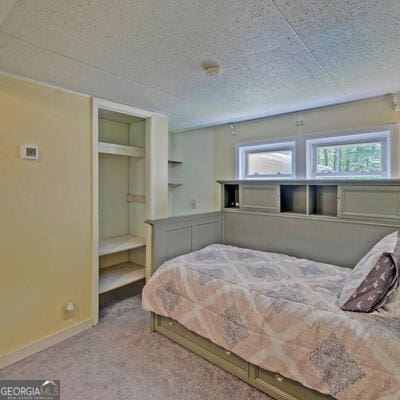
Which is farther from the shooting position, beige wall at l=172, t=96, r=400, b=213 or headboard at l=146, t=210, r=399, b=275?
beige wall at l=172, t=96, r=400, b=213

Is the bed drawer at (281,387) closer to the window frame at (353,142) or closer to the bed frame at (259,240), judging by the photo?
the bed frame at (259,240)

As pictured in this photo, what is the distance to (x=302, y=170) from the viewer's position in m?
3.06

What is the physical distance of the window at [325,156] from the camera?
8.45ft

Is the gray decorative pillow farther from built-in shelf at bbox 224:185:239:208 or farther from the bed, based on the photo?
built-in shelf at bbox 224:185:239:208

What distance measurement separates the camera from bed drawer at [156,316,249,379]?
1.85 metres

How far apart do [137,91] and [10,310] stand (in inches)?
80.3

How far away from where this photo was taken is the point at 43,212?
2221 mm

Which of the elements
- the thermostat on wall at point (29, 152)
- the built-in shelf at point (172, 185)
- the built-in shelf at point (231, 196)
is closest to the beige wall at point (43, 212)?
the thermostat on wall at point (29, 152)

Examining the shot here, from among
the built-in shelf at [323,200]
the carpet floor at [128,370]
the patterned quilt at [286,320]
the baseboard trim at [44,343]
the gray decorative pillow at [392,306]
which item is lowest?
the carpet floor at [128,370]

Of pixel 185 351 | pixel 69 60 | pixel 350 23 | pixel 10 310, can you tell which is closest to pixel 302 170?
pixel 350 23

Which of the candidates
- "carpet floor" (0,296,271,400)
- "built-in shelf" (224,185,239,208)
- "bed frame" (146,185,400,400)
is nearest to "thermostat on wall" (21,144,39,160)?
"bed frame" (146,185,400,400)

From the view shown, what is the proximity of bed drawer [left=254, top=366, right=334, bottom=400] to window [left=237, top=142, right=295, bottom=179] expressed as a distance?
6.96 ft

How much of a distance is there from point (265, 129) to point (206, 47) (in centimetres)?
189

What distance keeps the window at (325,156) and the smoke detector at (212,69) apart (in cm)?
154
